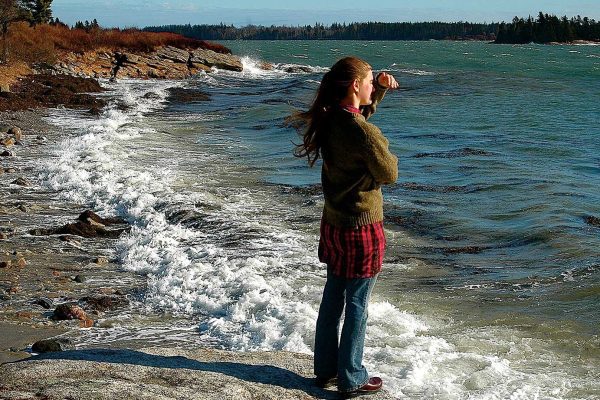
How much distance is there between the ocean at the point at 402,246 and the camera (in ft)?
22.3

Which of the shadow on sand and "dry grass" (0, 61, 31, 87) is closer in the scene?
the shadow on sand

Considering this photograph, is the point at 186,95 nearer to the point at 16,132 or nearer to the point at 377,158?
the point at 16,132

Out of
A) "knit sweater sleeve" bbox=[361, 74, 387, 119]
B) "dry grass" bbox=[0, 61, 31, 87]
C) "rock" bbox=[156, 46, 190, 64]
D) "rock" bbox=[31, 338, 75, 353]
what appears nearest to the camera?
"knit sweater sleeve" bbox=[361, 74, 387, 119]

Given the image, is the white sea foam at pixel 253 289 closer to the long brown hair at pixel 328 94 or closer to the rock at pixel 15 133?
the long brown hair at pixel 328 94

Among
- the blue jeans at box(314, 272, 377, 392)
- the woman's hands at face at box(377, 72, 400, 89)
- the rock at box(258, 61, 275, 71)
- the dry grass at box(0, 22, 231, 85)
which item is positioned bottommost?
the blue jeans at box(314, 272, 377, 392)

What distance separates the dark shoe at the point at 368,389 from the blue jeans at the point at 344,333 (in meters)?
0.04

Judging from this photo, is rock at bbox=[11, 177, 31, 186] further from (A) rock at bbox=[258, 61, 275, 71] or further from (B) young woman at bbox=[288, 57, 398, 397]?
(A) rock at bbox=[258, 61, 275, 71]

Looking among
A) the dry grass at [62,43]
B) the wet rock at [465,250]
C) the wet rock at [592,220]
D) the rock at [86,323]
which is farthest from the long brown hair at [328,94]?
the dry grass at [62,43]

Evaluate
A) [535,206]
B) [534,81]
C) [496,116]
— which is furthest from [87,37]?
[535,206]

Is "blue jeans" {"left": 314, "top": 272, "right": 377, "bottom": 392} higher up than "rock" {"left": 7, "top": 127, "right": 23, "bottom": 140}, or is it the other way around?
"blue jeans" {"left": 314, "top": 272, "right": 377, "bottom": 392}

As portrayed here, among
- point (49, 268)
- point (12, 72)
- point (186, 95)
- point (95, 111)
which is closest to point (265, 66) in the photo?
point (186, 95)

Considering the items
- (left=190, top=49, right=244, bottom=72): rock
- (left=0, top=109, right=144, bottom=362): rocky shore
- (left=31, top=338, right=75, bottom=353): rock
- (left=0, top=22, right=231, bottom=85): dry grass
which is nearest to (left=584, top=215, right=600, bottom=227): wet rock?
(left=0, top=109, right=144, bottom=362): rocky shore

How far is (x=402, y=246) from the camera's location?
11406 millimetres

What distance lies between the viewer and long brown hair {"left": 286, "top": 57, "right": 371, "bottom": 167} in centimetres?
462
